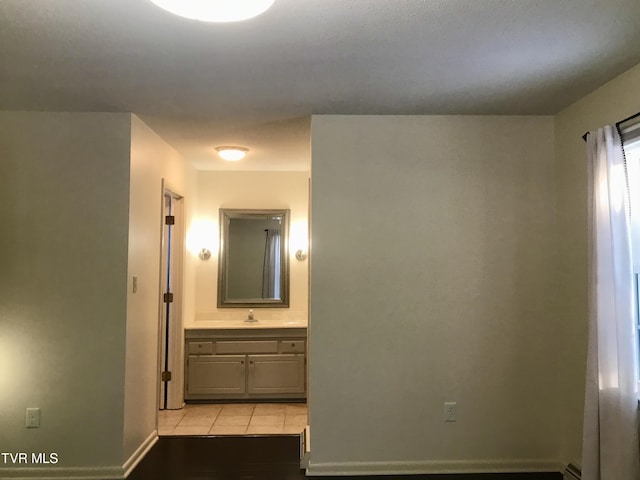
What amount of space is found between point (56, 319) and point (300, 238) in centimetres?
270

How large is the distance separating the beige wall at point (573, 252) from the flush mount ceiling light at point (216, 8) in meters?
2.15

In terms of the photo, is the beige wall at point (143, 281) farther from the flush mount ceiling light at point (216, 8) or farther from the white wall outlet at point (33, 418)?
the flush mount ceiling light at point (216, 8)

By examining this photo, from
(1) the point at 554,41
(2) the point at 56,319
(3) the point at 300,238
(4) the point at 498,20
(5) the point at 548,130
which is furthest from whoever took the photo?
(3) the point at 300,238

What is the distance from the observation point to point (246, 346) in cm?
463

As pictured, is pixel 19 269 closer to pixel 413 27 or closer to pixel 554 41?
pixel 413 27

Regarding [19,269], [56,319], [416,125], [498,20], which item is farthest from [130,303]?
[498,20]

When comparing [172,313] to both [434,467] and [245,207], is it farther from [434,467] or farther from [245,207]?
[434,467]

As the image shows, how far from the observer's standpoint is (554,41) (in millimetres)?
2117

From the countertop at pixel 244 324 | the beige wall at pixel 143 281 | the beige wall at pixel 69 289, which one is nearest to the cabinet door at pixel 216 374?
the countertop at pixel 244 324

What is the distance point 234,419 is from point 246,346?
71 cm

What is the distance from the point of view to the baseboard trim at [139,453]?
3076mm

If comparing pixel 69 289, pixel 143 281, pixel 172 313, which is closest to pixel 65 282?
pixel 69 289

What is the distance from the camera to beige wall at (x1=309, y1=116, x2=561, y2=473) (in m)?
3.13

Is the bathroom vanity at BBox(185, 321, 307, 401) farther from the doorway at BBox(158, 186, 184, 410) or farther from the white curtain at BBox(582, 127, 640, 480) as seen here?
the white curtain at BBox(582, 127, 640, 480)
